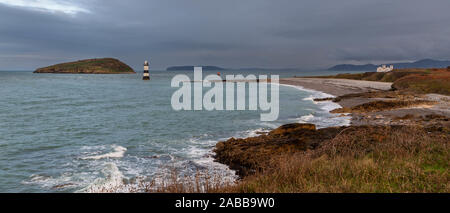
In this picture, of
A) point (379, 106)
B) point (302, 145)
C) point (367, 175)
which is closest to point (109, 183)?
point (302, 145)

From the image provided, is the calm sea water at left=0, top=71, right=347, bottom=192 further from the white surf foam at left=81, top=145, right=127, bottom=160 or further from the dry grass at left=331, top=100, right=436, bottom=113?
Result: the dry grass at left=331, top=100, right=436, bottom=113

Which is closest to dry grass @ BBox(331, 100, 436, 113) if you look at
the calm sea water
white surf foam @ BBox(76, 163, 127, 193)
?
the calm sea water

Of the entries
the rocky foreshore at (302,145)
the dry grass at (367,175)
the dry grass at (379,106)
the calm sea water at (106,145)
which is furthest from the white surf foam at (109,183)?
the dry grass at (379,106)

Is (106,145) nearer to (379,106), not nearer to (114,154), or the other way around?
(114,154)

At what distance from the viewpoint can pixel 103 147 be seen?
53.3ft

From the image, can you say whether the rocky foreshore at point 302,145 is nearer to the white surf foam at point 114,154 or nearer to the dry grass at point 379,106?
the white surf foam at point 114,154

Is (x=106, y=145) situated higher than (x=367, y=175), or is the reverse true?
(x=367, y=175)

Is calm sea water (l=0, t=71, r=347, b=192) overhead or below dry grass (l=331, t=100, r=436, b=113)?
below

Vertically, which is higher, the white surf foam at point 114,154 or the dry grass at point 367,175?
the dry grass at point 367,175

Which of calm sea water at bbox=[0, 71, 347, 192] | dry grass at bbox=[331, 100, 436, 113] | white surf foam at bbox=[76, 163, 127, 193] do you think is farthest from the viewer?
dry grass at bbox=[331, 100, 436, 113]

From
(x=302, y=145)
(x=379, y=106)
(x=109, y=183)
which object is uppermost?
(x=379, y=106)
